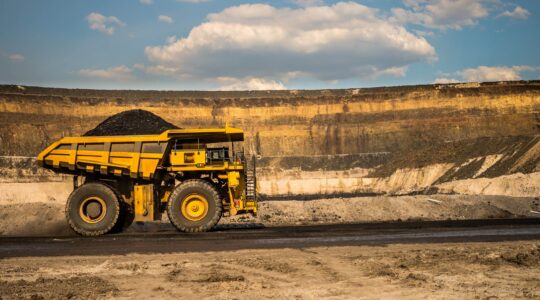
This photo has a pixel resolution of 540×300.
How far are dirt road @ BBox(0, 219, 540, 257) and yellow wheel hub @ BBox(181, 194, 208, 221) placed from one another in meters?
0.60

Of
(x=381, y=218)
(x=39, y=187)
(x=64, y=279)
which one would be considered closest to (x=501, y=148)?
(x=381, y=218)

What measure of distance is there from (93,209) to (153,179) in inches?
71.0

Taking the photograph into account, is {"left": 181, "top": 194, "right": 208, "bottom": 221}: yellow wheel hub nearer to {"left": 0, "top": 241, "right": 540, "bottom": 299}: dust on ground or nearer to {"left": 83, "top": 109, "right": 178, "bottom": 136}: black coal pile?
{"left": 0, "top": 241, "right": 540, "bottom": 299}: dust on ground

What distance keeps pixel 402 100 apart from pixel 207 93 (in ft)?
90.1

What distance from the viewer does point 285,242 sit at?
1445 centimetres

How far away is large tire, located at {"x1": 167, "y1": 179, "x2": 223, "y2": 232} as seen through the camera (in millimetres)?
16984

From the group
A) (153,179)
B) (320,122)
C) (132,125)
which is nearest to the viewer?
(153,179)

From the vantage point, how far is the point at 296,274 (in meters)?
10.4

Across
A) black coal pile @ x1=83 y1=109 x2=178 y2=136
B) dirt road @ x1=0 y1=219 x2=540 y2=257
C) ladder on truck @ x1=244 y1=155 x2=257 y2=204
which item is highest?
black coal pile @ x1=83 y1=109 x2=178 y2=136

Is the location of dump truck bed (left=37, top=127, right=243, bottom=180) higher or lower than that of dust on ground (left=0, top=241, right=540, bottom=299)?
higher

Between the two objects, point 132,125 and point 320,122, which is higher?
point 320,122

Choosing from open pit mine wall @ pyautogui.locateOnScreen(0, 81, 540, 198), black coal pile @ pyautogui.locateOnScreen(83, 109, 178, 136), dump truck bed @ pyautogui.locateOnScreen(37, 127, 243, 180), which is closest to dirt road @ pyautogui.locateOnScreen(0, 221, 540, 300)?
dump truck bed @ pyautogui.locateOnScreen(37, 127, 243, 180)

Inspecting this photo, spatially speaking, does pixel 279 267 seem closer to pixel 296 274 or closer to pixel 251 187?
pixel 296 274

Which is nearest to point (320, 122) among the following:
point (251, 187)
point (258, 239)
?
point (251, 187)
